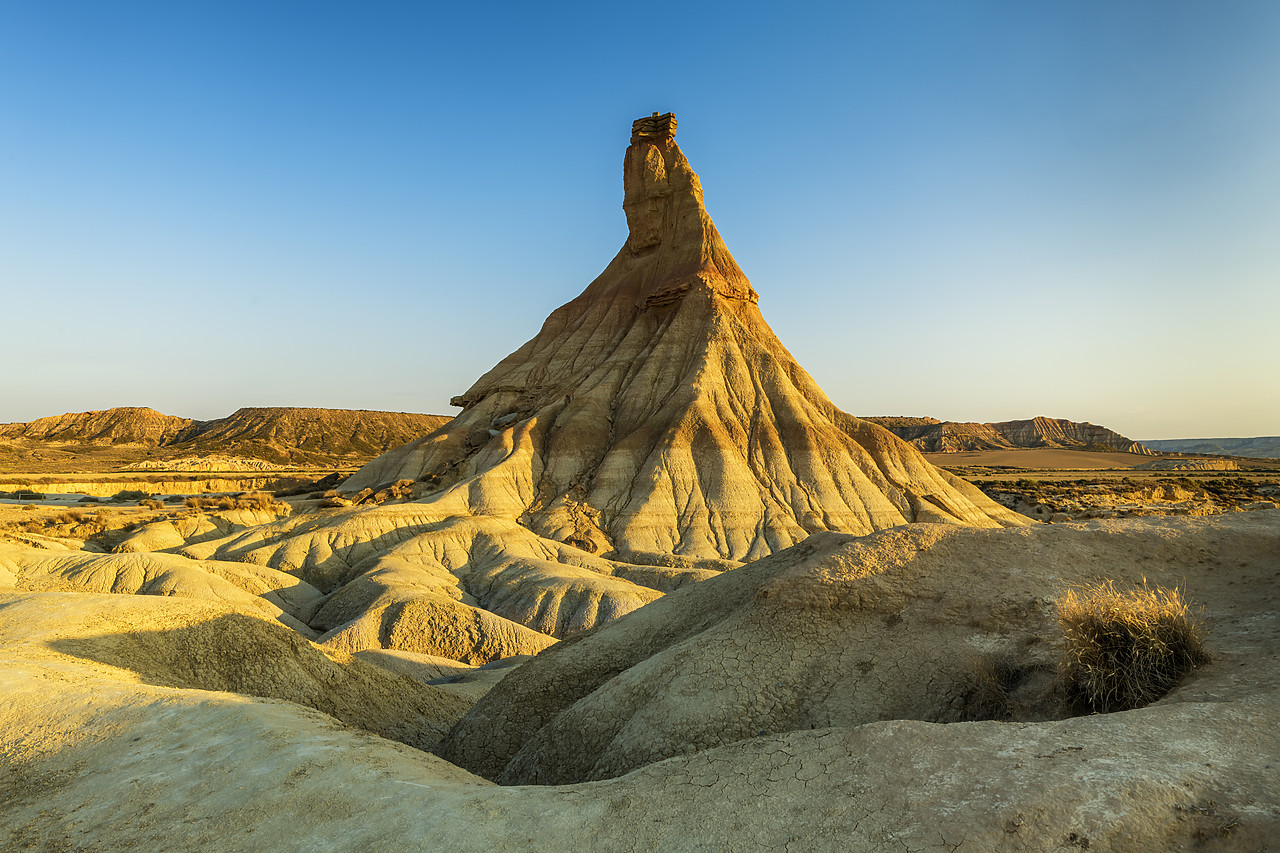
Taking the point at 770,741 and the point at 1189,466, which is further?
the point at 1189,466

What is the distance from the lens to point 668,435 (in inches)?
1753

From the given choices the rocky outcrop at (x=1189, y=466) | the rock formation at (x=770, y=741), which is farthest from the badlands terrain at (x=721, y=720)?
the rocky outcrop at (x=1189, y=466)

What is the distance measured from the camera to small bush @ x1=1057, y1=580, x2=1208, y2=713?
6078 mm

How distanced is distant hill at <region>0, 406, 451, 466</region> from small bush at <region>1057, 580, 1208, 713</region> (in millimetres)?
129502

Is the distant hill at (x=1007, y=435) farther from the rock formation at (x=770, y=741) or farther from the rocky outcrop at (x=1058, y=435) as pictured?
the rock formation at (x=770, y=741)

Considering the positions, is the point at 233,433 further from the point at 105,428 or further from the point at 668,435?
the point at 668,435

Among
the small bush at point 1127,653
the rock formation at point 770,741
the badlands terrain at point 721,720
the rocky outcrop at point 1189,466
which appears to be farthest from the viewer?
the rocky outcrop at point 1189,466

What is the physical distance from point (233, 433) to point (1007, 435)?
615ft

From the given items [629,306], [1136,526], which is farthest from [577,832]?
[629,306]

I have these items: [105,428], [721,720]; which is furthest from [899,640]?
[105,428]

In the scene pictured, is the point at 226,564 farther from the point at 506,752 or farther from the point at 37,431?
the point at 37,431

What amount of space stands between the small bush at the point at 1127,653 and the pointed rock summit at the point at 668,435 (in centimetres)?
3150

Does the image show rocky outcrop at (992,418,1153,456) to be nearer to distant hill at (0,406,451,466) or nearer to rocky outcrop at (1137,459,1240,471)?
rocky outcrop at (1137,459,1240,471)

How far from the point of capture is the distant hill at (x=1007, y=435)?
156750 millimetres
